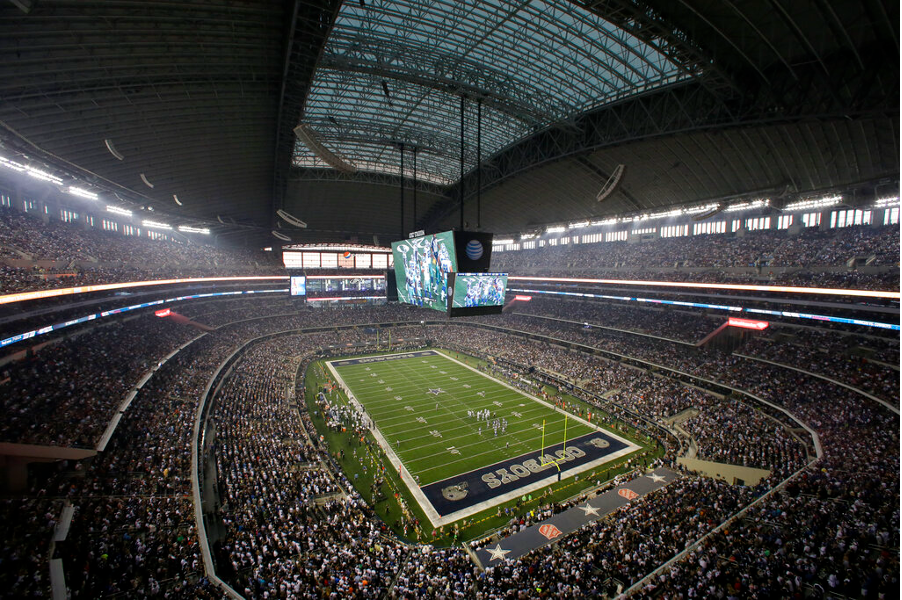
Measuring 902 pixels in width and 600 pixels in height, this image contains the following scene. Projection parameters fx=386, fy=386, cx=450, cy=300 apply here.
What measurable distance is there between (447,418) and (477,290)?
12.7m

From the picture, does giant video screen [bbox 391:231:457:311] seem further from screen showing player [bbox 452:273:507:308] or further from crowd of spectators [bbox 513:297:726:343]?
crowd of spectators [bbox 513:297:726:343]

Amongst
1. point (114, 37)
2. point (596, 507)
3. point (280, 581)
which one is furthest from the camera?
point (596, 507)

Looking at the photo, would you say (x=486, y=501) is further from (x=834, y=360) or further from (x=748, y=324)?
(x=748, y=324)

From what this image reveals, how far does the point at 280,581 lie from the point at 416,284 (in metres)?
16.5

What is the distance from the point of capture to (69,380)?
2097 cm

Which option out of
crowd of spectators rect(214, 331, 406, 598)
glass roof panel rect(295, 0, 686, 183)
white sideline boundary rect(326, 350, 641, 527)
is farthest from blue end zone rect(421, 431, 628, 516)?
glass roof panel rect(295, 0, 686, 183)

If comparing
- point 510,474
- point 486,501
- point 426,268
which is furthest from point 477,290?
point 486,501

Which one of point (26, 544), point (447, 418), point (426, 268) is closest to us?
point (26, 544)

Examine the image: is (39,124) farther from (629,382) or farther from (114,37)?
(629,382)

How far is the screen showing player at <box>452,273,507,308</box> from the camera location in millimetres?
20828

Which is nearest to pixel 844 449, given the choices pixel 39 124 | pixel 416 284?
pixel 416 284

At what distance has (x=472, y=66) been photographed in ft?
71.0

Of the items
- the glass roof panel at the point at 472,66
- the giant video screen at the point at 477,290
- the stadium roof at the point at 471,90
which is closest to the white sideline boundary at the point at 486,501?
the giant video screen at the point at 477,290

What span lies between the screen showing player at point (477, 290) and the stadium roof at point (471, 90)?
3.88 m
